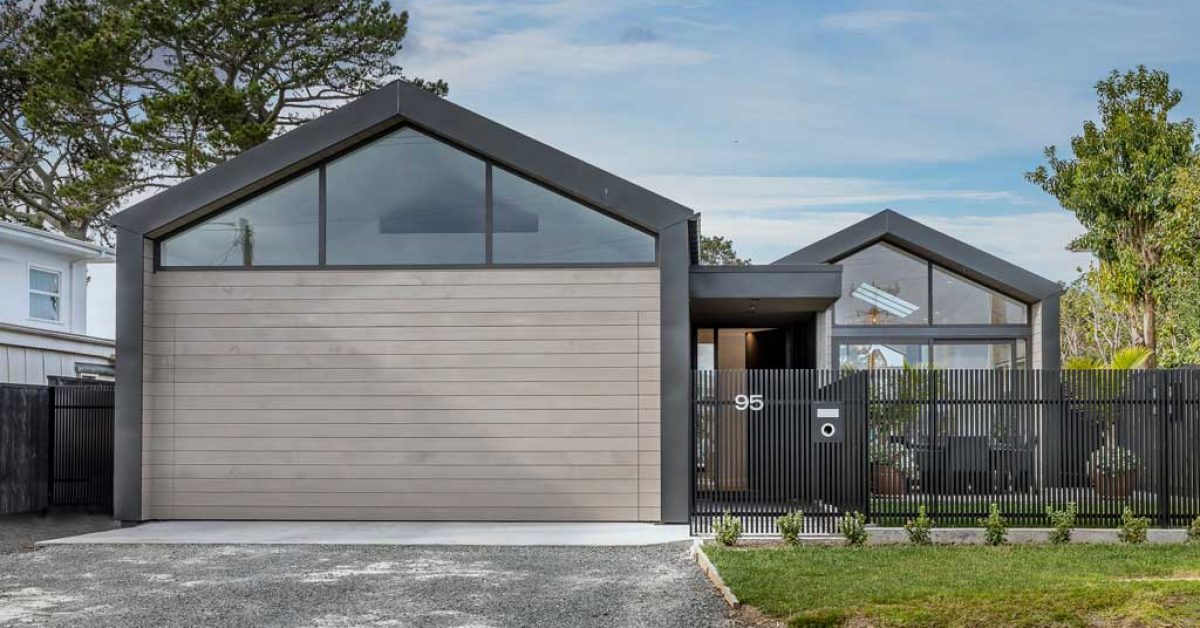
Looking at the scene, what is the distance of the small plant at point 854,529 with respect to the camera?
1191cm

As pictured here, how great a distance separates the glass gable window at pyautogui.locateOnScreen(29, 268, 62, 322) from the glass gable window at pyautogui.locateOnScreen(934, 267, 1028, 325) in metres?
14.7

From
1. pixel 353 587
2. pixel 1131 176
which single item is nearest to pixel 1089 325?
pixel 1131 176

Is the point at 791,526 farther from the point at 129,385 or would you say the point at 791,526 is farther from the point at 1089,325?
the point at 1089,325

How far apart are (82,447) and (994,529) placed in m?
11.1

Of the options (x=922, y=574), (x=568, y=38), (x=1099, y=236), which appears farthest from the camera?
(x=1099, y=236)

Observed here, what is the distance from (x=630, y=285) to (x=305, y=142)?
4.12 m

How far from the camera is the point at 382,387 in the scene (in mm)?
14352

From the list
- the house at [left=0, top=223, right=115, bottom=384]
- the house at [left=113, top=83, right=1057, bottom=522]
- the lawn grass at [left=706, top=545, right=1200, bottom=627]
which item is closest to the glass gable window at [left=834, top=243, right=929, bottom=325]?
the house at [left=113, top=83, right=1057, bottom=522]

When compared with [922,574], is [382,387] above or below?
above

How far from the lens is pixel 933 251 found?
1764cm

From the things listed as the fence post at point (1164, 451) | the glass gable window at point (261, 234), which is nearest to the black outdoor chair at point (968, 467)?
the fence post at point (1164, 451)

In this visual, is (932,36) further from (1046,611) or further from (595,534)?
(1046,611)

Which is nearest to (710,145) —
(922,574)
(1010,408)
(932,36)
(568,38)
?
(568,38)

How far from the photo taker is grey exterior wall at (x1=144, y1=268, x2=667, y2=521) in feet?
46.3
